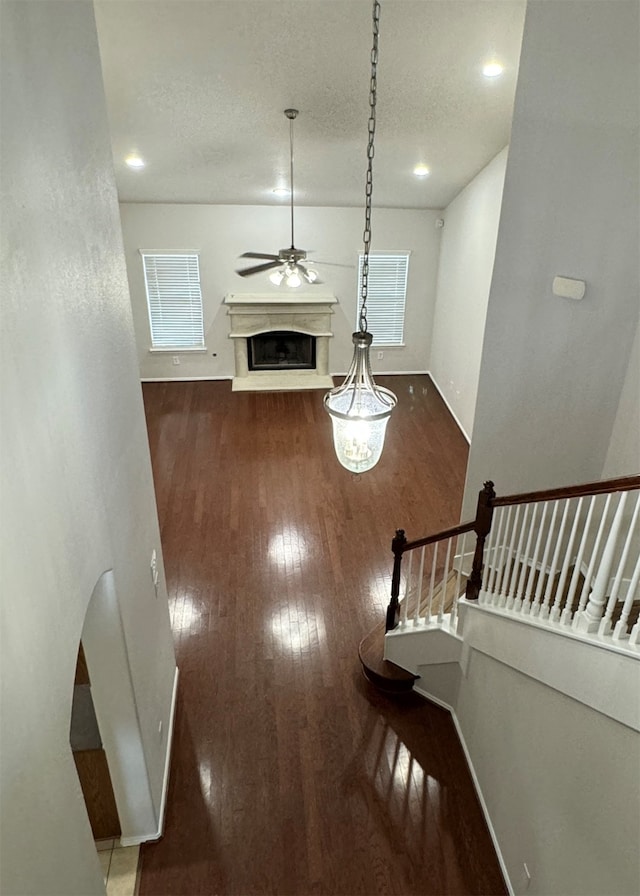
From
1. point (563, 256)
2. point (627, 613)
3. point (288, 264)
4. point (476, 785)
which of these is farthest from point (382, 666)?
point (288, 264)

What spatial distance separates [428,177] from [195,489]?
16.9 ft

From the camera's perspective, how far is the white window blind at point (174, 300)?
929 cm

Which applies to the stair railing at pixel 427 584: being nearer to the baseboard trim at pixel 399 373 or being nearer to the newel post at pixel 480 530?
the newel post at pixel 480 530

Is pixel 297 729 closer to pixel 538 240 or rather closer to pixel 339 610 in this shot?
pixel 339 610

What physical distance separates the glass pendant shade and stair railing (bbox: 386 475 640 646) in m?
0.98

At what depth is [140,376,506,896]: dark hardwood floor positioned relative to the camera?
3531 mm

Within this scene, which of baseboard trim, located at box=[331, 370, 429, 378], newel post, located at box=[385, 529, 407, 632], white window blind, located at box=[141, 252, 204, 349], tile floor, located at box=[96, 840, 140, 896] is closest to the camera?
tile floor, located at box=[96, 840, 140, 896]

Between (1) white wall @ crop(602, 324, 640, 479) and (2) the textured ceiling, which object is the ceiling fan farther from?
(1) white wall @ crop(602, 324, 640, 479)

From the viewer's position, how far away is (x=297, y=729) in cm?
428

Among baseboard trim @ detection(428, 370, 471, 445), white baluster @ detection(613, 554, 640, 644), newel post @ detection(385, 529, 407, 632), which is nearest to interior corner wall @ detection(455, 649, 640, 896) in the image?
white baluster @ detection(613, 554, 640, 644)

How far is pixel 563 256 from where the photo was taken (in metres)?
4.03

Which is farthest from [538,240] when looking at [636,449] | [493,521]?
[493,521]

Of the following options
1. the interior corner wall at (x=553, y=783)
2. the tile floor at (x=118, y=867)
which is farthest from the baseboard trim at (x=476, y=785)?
the tile floor at (x=118, y=867)

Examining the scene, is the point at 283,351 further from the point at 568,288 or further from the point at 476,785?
the point at 476,785
